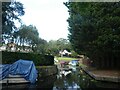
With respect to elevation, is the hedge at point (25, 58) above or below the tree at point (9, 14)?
below

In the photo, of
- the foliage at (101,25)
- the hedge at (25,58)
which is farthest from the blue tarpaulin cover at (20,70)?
the foliage at (101,25)

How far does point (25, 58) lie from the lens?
24.4 m

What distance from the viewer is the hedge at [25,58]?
71.2ft

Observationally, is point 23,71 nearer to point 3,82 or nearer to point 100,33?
point 3,82

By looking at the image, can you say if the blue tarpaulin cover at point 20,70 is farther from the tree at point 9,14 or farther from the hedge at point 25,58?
the tree at point 9,14

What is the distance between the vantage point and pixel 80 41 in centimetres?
3005

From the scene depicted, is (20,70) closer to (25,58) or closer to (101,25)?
(25,58)

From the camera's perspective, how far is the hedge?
71.2ft

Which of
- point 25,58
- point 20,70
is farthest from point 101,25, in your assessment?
point 20,70

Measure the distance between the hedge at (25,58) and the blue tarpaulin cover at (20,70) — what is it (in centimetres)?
295

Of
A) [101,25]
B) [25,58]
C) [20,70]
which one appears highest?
[101,25]

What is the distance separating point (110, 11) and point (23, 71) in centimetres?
927

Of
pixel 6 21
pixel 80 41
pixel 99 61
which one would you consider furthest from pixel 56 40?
pixel 6 21

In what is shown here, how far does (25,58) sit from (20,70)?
583 cm
